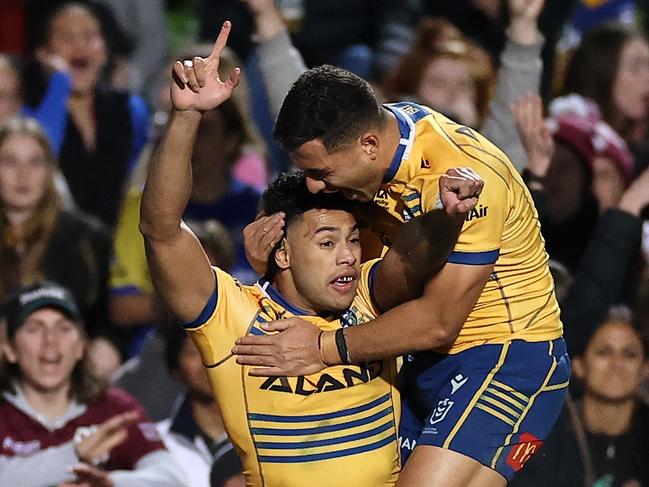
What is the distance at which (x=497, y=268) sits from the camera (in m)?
5.36

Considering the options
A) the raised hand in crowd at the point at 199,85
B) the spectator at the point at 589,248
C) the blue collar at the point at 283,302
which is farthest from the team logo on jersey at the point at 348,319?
the spectator at the point at 589,248

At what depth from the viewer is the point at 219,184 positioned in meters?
8.66

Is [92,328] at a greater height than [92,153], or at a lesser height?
lesser

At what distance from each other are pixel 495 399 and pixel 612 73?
15.9 feet

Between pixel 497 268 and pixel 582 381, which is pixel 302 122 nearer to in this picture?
pixel 497 268

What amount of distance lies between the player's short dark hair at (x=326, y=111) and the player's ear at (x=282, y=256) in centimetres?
40

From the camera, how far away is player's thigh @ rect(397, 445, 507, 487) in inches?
204

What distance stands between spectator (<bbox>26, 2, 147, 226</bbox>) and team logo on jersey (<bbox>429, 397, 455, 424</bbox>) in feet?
12.4

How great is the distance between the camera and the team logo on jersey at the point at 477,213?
515cm

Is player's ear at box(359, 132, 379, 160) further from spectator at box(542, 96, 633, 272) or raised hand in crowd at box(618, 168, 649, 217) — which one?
spectator at box(542, 96, 633, 272)

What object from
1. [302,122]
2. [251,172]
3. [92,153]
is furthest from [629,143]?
[302,122]

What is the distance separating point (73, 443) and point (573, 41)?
5.67m

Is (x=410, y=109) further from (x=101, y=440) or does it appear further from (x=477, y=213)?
(x=101, y=440)

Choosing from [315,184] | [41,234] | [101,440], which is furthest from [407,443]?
[41,234]
